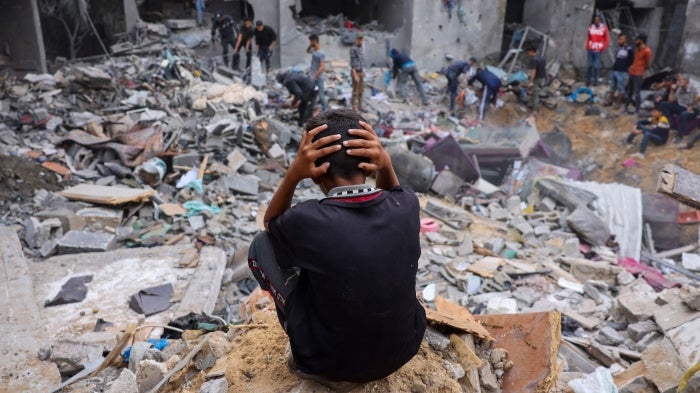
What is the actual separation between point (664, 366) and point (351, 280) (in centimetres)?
251

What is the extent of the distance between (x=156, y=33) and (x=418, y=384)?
45.8 ft

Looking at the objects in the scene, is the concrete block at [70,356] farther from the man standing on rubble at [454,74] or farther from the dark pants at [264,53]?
the man standing on rubble at [454,74]

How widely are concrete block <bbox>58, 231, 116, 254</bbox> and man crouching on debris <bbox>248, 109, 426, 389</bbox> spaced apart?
14.0 feet

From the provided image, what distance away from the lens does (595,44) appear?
14.4m

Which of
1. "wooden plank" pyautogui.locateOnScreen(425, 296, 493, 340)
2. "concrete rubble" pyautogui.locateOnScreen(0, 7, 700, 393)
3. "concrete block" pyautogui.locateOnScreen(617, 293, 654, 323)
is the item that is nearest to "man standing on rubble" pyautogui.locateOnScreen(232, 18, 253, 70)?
"concrete rubble" pyautogui.locateOnScreen(0, 7, 700, 393)

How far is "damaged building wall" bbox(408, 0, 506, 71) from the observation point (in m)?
16.0

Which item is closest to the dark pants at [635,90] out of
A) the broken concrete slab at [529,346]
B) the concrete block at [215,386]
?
the broken concrete slab at [529,346]

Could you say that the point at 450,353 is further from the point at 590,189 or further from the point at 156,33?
the point at 156,33

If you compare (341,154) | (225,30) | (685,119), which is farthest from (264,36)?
(341,154)

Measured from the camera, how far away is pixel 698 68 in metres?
14.1

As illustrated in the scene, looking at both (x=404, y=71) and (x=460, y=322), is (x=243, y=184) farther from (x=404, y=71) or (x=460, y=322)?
(x=404, y=71)

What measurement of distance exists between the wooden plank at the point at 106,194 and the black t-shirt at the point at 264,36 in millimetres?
7265

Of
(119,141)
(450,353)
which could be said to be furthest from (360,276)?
(119,141)

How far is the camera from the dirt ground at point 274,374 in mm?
2342
